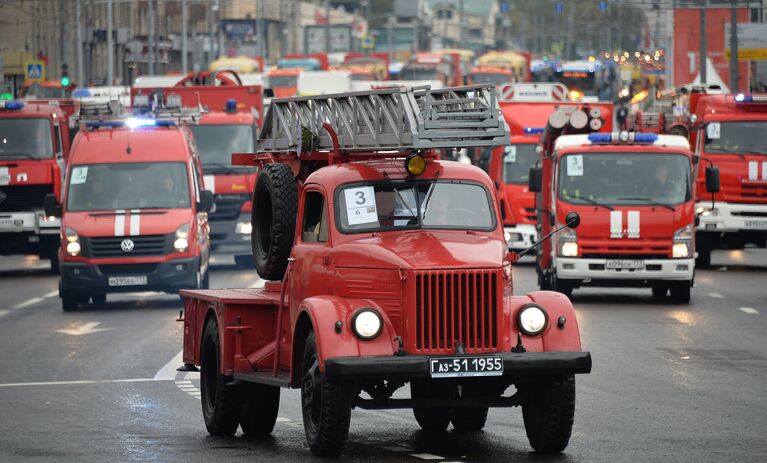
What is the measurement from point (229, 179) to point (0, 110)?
14.6ft

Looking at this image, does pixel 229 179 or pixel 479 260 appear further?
pixel 229 179

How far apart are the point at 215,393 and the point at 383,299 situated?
2.33m

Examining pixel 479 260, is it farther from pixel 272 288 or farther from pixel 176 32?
pixel 176 32

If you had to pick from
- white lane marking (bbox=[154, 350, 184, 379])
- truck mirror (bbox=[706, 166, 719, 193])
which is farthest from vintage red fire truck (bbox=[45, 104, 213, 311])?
truck mirror (bbox=[706, 166, 719, 193])

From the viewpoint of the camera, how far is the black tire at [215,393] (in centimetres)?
1331

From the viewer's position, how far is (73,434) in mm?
13469

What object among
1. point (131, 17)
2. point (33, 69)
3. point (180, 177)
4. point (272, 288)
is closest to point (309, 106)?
point (272, 288)

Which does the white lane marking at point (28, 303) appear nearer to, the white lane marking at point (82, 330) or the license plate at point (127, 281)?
the license plate at point (127, 281)

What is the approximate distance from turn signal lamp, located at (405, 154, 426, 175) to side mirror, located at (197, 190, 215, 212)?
14333mm

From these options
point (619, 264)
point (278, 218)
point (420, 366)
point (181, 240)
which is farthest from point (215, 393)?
point (619, 264)

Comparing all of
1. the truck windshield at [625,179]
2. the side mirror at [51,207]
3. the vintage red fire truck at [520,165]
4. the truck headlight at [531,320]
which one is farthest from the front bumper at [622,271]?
the truck headlight at [531,320]

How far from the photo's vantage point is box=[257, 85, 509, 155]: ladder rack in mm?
12281

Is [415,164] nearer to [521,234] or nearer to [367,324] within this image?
[367,324]

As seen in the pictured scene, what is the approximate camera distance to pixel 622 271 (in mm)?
25781
